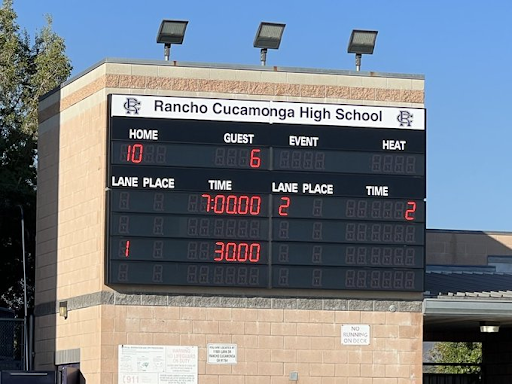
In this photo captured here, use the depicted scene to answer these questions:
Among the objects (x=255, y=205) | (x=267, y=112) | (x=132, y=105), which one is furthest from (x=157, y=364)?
(x=267, y=112)

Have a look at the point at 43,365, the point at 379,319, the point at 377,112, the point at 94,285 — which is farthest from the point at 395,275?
the point at 43,365

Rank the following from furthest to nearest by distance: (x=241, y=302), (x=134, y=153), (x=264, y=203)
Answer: (x=241, y=302), (x=264, y=203), (x=134, y=153)

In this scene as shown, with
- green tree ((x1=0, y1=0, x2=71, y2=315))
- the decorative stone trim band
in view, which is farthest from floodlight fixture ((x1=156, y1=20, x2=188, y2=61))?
green tree ((x1=0, y1=0, x2=71, y2=315))

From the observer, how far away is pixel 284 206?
26391mm

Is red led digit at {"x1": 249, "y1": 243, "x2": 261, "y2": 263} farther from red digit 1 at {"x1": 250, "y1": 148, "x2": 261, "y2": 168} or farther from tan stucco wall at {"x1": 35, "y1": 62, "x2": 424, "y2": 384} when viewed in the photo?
red digit 1 at {"x1": 250, "y1": 148, "x2": 261, "y2": 168}

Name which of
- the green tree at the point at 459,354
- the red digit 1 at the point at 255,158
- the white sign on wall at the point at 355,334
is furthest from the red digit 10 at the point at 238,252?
the green tree at the point at 459,354

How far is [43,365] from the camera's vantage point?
96.6 feet

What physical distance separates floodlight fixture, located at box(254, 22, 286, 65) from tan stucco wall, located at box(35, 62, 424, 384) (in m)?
0.56

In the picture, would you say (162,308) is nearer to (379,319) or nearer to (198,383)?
(198,383)

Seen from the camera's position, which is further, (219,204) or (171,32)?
(171,32)

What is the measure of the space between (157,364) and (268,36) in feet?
23.4

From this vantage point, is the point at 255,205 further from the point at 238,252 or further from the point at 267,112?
the point at 267,112

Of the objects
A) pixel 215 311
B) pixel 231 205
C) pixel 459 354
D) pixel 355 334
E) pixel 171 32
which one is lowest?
pixel 459 354

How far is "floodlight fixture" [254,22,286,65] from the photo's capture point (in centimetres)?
2722
